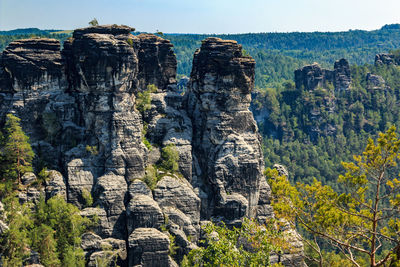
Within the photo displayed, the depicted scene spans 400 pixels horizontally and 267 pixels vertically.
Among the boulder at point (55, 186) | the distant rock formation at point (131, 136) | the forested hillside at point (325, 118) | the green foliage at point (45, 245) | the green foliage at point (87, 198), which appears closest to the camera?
the green foliage at point (45, 245)

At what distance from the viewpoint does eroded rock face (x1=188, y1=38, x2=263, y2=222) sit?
174 ft

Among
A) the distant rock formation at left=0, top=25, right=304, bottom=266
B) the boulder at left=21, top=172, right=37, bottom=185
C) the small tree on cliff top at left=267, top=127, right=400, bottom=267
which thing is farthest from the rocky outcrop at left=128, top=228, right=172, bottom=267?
the small tree on cliff top at left=267, top=127, right=400, bottom=267

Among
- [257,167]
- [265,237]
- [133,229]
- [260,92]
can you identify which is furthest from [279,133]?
[265,237]

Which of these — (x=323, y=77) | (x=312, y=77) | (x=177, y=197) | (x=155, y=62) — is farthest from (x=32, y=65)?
(x=323, y=77)

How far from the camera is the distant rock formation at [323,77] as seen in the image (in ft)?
442

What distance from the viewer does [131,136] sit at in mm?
51219

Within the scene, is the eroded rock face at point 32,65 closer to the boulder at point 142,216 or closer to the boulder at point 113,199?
the boulder at point 113,199

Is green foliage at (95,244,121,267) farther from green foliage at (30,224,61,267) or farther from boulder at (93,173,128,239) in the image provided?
green foliage at (30,224,61,267)

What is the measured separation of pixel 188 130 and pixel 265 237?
2307 centimetres

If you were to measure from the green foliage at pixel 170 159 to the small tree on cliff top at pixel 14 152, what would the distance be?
1319 cm

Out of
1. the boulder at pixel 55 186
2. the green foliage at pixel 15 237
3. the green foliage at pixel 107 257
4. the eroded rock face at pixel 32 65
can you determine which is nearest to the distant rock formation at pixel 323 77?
the eroded rock face at pixel 32 65

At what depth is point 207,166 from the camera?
5438 centimetres

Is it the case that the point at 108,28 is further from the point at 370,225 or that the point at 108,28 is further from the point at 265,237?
the point at 370,225

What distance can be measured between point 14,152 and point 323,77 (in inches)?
4102
